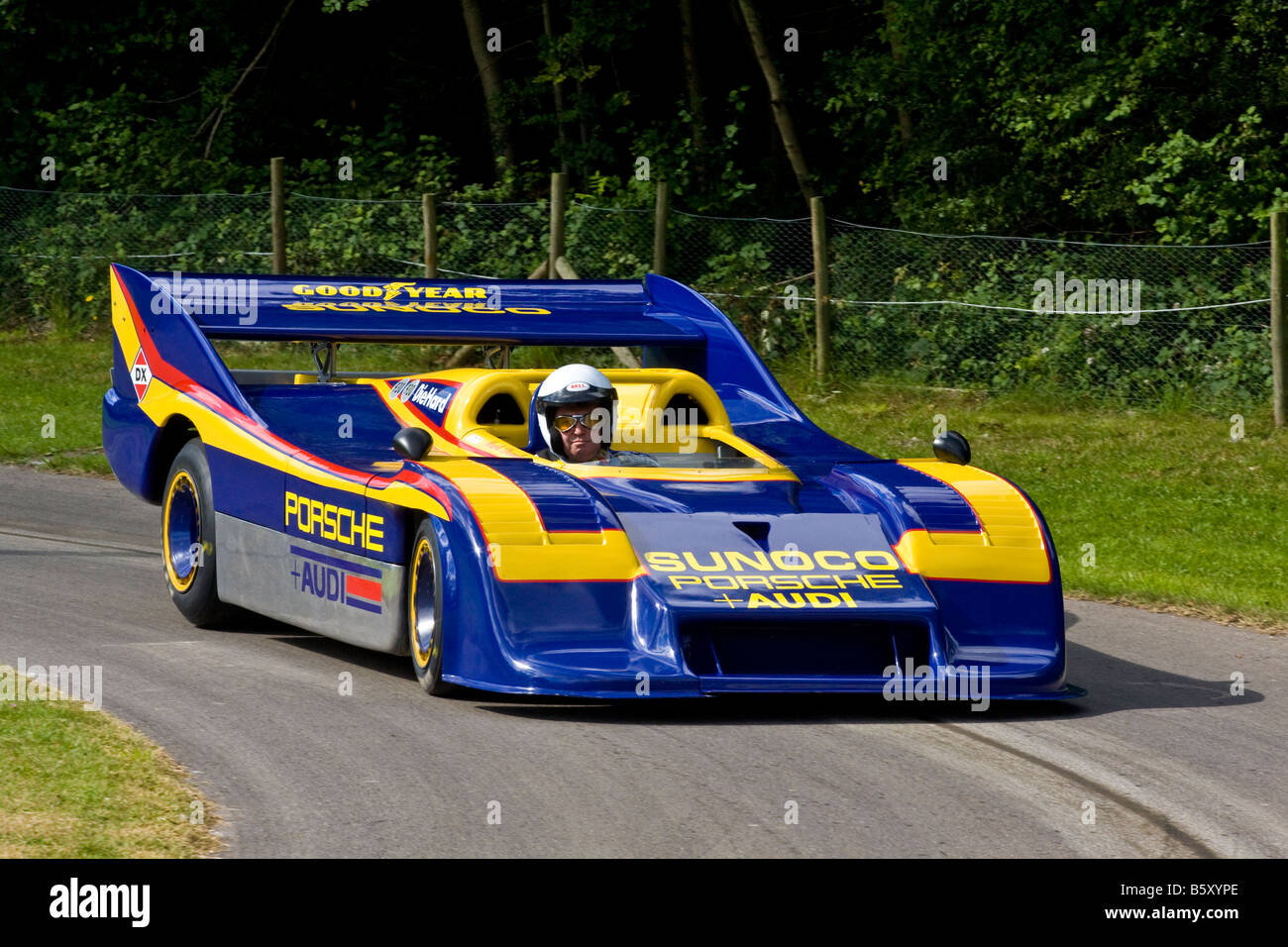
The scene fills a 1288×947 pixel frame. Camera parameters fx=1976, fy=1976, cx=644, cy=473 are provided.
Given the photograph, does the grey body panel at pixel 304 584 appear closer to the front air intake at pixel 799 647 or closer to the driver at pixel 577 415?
the driver at pixel 577 415

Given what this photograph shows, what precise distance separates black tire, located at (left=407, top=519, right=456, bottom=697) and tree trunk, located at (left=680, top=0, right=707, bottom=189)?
1775cm

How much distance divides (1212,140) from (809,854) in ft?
47.6

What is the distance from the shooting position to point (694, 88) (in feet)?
84.2

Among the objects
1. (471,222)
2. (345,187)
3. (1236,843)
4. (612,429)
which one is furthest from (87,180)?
(1236,843)

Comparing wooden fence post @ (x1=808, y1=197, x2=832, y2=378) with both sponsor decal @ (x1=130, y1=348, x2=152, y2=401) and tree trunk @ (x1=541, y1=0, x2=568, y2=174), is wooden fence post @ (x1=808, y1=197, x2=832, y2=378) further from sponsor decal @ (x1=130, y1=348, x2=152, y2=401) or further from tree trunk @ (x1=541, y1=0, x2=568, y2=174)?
tree trunk @ (x1=541, y1=0, x2=568, y2=174)

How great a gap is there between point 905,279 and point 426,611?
1070 cm

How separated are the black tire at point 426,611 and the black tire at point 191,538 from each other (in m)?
1.70

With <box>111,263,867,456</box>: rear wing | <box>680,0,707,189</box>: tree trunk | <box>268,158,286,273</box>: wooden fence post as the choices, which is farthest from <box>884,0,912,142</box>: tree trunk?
<box>111,263,867,456</box>: rear wing

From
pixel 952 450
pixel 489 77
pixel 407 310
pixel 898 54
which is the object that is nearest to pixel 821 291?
pixel 898 54

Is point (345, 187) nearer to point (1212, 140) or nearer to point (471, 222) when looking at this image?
point (471, 222)

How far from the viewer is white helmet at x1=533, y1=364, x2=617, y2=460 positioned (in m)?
8.23

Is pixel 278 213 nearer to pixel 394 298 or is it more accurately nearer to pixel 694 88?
pixel 694 88

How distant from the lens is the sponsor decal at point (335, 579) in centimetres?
772

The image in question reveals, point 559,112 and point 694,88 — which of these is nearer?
point 694,88
